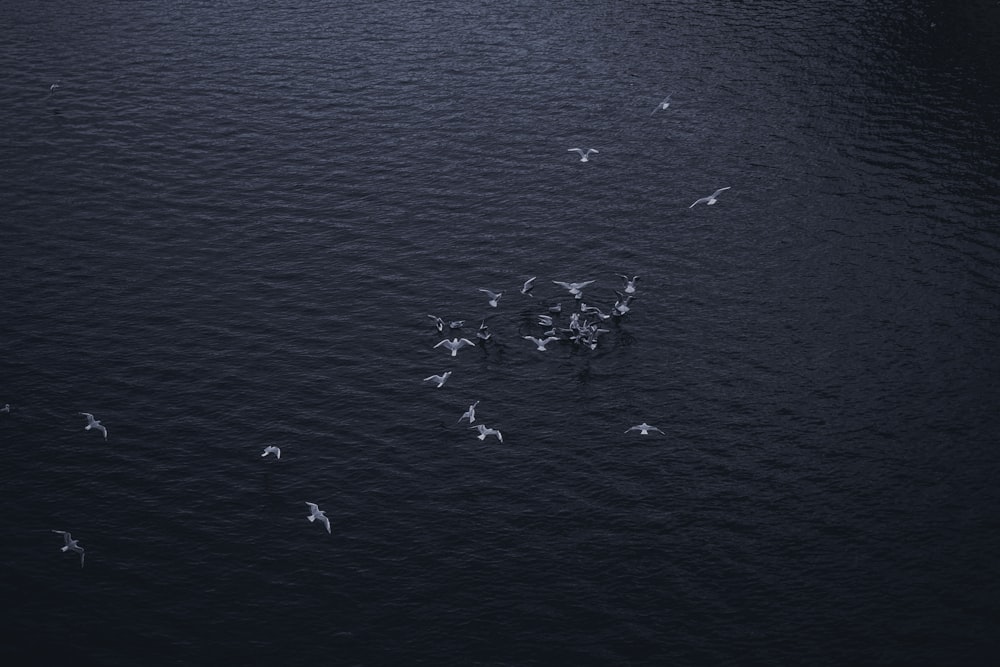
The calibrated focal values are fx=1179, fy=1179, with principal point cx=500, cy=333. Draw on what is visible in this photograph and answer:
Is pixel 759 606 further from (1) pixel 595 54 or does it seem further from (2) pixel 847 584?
(1) pixel 595 54

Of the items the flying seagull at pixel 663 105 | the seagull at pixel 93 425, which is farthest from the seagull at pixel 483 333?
the flying seagull at pixel 663 105

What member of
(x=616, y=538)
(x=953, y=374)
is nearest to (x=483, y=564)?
(x=616, y=538)

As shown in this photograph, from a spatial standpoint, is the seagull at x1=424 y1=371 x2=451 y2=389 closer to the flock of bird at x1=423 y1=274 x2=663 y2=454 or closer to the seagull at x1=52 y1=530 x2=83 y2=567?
the flock of bird at x1=423 y1=274 x2=663 y2=454

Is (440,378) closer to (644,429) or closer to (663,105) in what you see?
(644,429)

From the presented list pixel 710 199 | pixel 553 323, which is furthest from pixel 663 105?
pixel 553 323

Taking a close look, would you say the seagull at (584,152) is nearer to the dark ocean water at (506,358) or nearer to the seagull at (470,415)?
the dark ocean water at (506,358)
